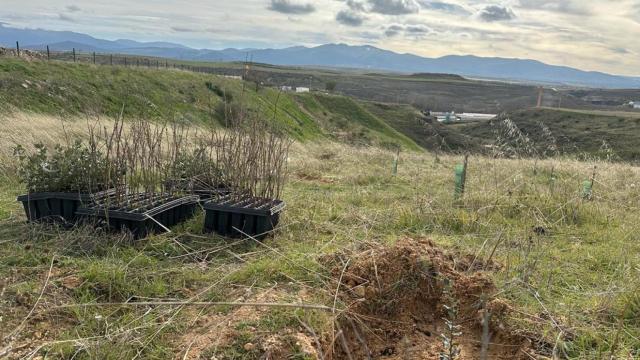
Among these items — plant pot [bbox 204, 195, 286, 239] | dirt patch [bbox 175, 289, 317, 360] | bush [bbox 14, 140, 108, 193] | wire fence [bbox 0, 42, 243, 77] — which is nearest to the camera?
dirt patch [bbox 175, 289, 317, 360]

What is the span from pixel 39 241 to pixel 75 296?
1.19m

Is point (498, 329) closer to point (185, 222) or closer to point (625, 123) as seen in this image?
point (185, 222)

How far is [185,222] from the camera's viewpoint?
4871 mm

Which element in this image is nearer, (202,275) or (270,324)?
(270,324)

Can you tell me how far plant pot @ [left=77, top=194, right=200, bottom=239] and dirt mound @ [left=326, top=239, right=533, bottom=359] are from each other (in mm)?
1795

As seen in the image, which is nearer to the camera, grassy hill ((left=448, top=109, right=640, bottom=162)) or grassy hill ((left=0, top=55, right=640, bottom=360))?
grassy hill ((left=0, top=55, right=640, bottom=360))

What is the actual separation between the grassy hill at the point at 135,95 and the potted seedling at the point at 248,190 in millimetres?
1473

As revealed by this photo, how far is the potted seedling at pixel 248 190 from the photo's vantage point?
4.47 m

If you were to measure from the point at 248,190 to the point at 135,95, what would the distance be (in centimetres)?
1806

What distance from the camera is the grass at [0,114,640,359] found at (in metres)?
2.78

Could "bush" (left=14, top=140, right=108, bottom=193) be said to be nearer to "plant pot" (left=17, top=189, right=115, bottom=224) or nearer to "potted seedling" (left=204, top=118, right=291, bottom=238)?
"plant pot" (left=17, top=189, right=115, bottom=224)

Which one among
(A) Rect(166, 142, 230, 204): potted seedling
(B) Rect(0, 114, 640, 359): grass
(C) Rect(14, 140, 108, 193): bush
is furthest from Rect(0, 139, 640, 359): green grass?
(A) Rect(166, 142, 230, 204): potted seedling

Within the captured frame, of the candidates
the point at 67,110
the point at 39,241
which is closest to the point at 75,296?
the point at 39,241

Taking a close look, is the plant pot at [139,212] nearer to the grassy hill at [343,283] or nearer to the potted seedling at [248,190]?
the grassy hill at [343,283]
